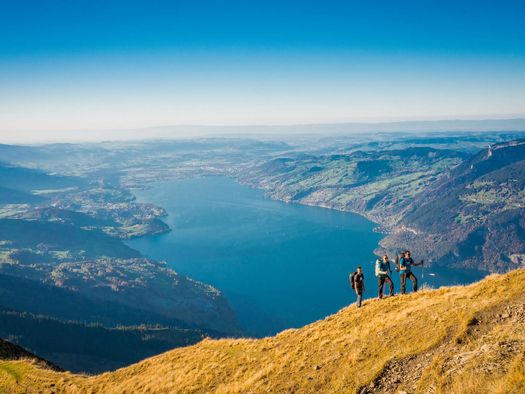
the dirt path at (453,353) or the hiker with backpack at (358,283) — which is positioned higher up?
the dirt path at (453,353)

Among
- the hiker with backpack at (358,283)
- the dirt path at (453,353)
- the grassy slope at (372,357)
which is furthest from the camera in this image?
the hiker with backpack at (358,283)

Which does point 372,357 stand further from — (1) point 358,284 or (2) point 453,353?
(1) point 358,284

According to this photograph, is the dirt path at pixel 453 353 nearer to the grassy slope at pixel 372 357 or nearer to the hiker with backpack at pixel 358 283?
the grassy slope at pixel 372 357

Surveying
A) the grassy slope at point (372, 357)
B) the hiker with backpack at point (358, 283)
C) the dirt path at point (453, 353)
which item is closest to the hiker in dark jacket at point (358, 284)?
the hiker with backpack at point (358, 283)

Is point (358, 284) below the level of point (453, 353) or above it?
below

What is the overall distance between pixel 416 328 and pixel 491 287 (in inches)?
256

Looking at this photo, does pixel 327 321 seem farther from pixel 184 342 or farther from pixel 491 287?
pixel 184 342

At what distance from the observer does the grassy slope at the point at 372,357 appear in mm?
16891

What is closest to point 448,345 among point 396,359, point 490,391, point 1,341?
point 396,359

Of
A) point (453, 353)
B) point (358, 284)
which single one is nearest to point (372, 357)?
point (453, 353)

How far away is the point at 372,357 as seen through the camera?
21.4m

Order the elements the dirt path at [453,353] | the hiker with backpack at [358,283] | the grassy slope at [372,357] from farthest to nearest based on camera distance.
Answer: the hiker with backpack at [358,283], the dirt path at [453,353], the grassy slope at [372,357]

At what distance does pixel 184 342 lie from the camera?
18838 cm

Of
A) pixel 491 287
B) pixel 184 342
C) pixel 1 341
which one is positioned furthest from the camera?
pixel 184 342
